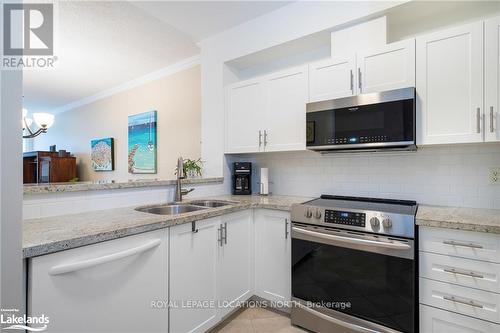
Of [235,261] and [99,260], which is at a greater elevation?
[99,260]

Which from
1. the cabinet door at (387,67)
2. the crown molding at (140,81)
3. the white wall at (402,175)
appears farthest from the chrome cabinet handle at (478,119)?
the crown molding at (140,81)

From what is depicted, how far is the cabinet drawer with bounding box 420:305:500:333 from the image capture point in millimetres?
1324

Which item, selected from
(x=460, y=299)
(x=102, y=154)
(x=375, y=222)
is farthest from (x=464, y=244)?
(x=102, y=154)

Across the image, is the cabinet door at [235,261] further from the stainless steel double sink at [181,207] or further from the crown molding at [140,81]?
the crown molding at [140,81]

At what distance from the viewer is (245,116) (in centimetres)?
259

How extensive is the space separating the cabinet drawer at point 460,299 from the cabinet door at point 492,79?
911mm

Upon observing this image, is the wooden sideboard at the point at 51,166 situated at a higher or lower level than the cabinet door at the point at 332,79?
lower

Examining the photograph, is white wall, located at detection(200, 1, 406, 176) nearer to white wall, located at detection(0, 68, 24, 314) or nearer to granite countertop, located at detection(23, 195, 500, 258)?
granite countertop, located at detection(23, 195, 500, 258)

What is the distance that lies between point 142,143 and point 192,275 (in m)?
2.98

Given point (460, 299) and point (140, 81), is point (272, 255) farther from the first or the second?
point (140, 81)

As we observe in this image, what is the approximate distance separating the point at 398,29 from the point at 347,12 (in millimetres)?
487

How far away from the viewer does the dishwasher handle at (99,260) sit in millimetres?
1003

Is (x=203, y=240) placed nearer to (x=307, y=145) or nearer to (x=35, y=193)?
(x=35, y=193)

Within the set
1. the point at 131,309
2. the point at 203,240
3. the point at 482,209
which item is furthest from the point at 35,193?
the point at 482,209
